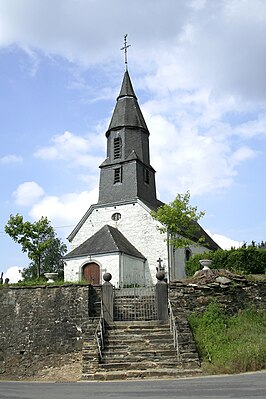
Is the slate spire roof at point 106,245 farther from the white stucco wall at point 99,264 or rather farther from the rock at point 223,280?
the rock at point 223,280

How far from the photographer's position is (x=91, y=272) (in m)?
28.6

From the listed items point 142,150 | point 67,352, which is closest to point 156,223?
→ point 142,150

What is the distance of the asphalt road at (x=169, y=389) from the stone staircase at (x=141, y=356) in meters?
0.90

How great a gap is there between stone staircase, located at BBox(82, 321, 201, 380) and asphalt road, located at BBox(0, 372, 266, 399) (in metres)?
0.90

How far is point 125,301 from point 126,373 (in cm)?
548

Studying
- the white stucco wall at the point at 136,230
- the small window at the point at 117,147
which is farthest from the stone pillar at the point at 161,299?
the small window at the point at 117,147

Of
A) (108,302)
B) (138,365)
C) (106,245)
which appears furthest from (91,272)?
(138,365)

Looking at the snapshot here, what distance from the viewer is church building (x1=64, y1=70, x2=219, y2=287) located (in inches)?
1123

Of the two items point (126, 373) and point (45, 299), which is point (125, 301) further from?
point (126, 373)

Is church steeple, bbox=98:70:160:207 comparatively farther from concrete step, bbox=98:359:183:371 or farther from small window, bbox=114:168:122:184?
concrete step, bbox=98:359:183:371

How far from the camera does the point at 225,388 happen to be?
8.66m

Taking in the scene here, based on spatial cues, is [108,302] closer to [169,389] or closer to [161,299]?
[161,299]

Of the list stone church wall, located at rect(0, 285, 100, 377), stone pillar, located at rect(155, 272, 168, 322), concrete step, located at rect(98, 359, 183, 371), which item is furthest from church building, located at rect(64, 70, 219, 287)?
concrete step, located at rect(98, 359, 183, 371)

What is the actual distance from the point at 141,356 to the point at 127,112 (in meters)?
26.3
